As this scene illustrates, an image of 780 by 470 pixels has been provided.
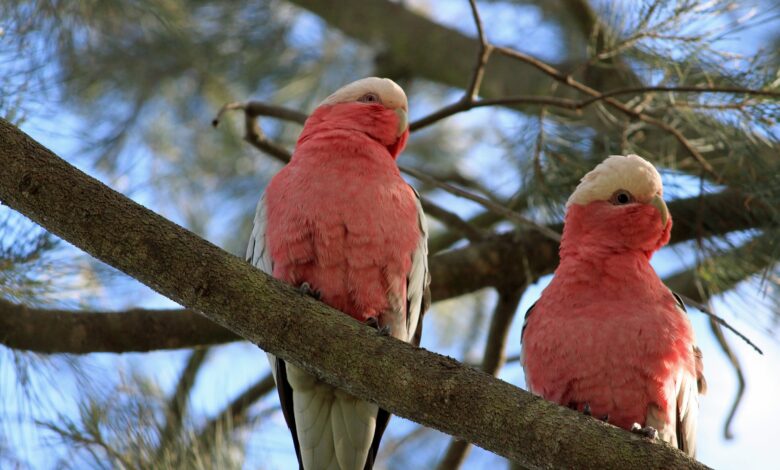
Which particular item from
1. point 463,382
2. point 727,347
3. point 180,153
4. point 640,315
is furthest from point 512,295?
point 180,153

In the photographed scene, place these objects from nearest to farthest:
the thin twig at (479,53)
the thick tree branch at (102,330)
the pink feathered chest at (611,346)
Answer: the pink feathered chest at (611,346) → the thick tree branch at (102,330) → the thin twig at (479,53)

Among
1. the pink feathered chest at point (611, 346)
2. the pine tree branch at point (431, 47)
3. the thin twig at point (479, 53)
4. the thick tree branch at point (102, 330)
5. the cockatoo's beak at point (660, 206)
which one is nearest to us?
the pink feathered chest at point (611, 346)

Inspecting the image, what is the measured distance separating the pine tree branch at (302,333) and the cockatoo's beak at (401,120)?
1293mm

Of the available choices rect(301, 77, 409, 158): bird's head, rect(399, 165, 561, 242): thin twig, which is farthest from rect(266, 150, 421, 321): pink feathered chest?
rect(399, 165, 561, 242): thin twig

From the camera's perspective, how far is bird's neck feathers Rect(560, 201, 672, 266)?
11.5ft

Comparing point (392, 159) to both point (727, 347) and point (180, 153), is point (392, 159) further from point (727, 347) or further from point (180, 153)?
point (180, 153)

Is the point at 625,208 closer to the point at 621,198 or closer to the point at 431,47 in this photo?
the point at 621,198

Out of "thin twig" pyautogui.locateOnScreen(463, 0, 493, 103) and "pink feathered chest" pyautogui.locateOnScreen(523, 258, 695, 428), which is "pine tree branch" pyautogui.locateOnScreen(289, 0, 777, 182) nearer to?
"thin twig" pyautogui.locateOnScreen(463, 0, 493, 103)

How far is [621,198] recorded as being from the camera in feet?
11.6

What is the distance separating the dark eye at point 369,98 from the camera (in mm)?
3971

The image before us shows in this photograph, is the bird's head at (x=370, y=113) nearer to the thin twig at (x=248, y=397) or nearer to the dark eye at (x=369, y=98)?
the dark eye at (x=369, y=98)

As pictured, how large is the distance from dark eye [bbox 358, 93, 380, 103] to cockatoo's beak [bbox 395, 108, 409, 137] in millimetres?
97

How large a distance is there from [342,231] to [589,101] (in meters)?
1.15

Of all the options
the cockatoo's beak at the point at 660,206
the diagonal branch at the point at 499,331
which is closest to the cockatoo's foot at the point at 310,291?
the cockatoo's beak at the point at 660,206
